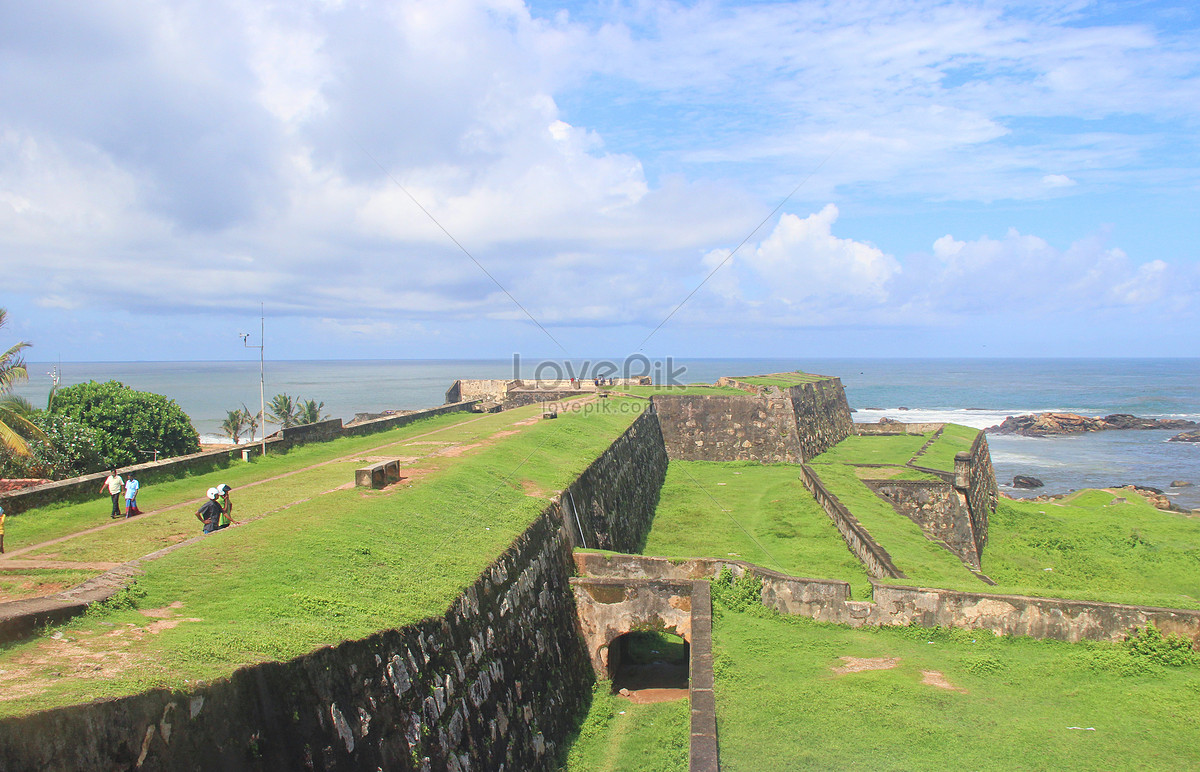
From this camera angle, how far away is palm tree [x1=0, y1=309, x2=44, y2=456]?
1462cm

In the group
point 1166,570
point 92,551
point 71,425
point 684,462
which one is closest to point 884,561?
point 1166,570

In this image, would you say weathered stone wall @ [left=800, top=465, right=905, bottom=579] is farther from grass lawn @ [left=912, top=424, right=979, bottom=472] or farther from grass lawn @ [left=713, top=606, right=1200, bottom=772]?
grass lawn @ [left=912, top=424, right=979, bottom=472]

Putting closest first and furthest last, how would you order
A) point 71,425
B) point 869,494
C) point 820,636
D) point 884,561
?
point 820,636 → point 884,561 → point 71,425 → point 869,494

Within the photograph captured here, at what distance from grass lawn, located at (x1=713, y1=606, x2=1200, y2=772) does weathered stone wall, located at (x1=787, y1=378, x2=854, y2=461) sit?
19.5 meters

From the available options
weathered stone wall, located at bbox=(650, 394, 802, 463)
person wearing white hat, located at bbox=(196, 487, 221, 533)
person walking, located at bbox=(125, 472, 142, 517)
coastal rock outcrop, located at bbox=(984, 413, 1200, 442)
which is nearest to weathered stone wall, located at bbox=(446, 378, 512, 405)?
weathered stone wall, located at bbox=(650, 394, 802, 463)

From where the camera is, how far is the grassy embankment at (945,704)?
301 inches

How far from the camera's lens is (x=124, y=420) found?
19.6m

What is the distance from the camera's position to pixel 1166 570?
18578mm

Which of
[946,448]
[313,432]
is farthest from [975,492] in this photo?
[313,432]

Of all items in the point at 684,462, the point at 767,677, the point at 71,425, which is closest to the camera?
the point at 767,677

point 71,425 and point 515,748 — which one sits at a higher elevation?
point 71,425

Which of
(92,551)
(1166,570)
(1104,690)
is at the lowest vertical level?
(1166,570)

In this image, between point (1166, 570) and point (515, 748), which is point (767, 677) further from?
point (1166, 570)

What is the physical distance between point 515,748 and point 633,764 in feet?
5.30
